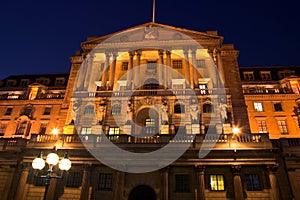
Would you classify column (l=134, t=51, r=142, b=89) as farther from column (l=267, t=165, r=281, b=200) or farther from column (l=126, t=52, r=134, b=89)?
column (l=267, t=165, r=281, b=200)

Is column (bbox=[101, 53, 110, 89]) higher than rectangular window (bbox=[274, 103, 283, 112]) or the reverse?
higher

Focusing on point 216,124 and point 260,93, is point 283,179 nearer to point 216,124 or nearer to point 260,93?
point 216,124

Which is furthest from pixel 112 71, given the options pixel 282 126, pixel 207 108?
pixel 282 126

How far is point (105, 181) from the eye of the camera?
89.0 feet

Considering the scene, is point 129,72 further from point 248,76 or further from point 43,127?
point 248,76

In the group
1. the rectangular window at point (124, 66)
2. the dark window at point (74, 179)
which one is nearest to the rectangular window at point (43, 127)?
the rectangular window at point (124, 66)

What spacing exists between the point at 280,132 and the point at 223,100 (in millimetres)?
15506

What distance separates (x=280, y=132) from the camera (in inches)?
1763

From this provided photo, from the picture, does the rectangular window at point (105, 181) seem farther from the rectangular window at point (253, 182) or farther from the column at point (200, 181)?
the rectangular window at point (253, 182)

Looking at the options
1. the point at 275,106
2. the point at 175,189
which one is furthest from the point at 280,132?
the point at 175,189

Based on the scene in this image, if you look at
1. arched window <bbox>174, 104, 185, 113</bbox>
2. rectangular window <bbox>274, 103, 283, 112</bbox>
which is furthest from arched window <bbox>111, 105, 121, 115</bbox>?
rectangular window <bbox>274, 103, 283, 112</bbox>

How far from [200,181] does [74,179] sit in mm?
13888

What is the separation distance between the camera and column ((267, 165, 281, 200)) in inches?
959

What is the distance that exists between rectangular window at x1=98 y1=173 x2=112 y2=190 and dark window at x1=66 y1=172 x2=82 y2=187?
2322 millimetres
